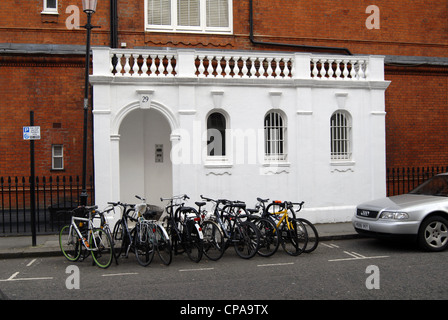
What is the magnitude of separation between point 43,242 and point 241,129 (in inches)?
216

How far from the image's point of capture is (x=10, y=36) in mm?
14188

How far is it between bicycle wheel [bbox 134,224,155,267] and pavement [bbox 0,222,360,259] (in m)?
2.14

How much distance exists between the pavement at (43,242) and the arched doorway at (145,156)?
2.52 meters

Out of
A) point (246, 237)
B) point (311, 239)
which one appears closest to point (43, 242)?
point (246, 237)

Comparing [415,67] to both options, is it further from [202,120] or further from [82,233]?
[82,233]

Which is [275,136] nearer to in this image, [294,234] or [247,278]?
[294,234]

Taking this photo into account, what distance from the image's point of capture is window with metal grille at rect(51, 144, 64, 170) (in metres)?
14.1

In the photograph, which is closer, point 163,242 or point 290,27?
point 163,242

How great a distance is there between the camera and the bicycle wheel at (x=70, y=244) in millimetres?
9219

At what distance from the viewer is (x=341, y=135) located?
13.4 metres

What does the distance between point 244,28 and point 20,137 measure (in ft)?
25.4

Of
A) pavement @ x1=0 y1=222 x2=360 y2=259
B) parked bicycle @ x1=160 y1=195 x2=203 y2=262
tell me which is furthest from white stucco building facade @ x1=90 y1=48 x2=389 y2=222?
parked bicycle @ x1=160 y1=195 x2=203 y2=262
